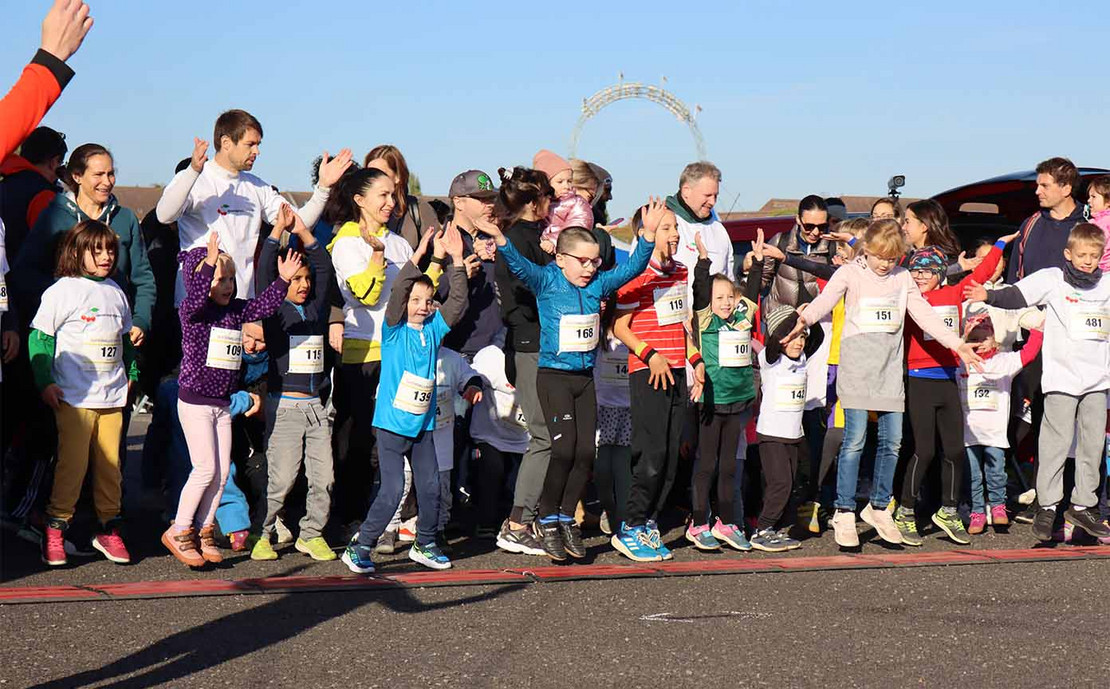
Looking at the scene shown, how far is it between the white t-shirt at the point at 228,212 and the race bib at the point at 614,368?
185 centimetres

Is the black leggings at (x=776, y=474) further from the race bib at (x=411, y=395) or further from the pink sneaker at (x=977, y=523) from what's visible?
the race bib at (x=411, y=395)

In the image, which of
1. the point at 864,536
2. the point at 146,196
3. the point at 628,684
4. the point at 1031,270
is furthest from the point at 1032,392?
the point at 146,196

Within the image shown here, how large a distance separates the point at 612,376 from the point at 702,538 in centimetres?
106

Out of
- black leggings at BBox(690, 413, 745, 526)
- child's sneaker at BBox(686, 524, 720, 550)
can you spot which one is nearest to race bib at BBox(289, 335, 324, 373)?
black leggings at BBox(690, 413, 745, 526)

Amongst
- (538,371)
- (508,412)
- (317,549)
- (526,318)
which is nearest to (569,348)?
(538,371)

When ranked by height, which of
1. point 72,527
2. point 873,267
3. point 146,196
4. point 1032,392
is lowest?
point 72,527

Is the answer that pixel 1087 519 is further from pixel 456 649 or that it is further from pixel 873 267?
pixel 456 649

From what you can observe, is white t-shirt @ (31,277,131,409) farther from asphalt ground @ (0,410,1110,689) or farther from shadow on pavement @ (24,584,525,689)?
shadow on pavement @ (24,584,525,689)

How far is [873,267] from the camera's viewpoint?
851cm

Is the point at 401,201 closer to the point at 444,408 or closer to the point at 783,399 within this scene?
the point at 444,408

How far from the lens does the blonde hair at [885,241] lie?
8.45 meters

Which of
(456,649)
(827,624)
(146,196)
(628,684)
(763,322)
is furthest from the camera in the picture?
(146,196)

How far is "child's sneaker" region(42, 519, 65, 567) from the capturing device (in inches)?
285

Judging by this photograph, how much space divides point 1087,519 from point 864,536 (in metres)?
1.28
